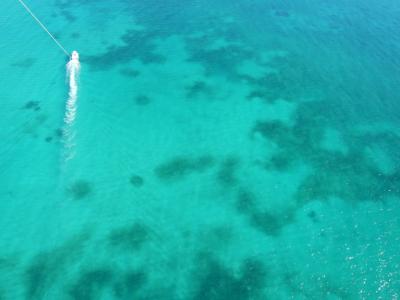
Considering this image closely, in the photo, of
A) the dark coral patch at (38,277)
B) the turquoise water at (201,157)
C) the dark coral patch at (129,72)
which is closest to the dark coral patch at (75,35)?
the turquoise water at (201,157)

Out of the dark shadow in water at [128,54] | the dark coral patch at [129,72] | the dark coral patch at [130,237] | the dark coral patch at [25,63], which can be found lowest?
the dark coral patch at [130,237]

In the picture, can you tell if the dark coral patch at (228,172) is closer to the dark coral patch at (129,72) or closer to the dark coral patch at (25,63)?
the dark coral patch at (129,72)

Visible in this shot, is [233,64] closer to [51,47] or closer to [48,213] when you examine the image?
[51,47]

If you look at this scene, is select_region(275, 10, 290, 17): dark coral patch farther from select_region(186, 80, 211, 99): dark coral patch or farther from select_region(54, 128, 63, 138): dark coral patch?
select_region(54, 128, 63, 138): dark coral patch

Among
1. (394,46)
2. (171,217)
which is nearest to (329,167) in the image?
(171,217)

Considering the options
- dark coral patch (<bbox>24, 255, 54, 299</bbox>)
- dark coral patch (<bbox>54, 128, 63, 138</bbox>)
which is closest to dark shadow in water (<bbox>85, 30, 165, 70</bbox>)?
dark coral patch (<bbox>54, 128, 63, 138</bbox>)
